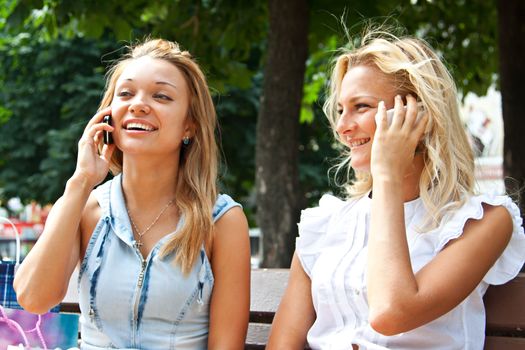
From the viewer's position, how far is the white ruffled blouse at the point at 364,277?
262 cm

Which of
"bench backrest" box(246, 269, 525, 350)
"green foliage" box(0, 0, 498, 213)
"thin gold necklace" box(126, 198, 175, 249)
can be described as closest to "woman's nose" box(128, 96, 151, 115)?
"thin gold necklace" box(126, 198, 175, 249)

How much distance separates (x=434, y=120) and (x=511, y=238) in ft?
1.56

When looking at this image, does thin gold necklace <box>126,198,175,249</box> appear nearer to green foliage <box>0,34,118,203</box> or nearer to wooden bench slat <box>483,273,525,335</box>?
wooden bench slat <box>483,273,525,335</box>

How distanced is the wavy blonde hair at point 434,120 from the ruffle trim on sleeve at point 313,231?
0.42 meters

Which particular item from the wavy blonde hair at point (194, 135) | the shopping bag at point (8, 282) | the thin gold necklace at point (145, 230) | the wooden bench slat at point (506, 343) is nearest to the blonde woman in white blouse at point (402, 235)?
the wooden bench slat at point (506, 343)

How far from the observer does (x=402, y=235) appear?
2510 millimetres

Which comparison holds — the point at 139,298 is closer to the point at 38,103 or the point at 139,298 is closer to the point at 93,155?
the point at 93,155

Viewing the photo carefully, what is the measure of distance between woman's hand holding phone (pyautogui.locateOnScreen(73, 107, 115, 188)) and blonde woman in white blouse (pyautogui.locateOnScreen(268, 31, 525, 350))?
2.65ft

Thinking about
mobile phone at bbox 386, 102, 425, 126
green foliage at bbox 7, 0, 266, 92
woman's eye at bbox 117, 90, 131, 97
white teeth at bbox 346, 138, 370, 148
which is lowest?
white teeth at bbox 346, 138, 370, 148

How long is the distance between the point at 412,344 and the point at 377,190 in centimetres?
52

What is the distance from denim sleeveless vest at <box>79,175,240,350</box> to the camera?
288 cm

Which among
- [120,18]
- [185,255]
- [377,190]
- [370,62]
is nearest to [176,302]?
[185,255]

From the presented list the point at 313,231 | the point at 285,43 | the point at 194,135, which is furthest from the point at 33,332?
the point at 285,43

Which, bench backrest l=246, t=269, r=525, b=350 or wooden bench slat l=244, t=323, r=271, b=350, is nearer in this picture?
bench backrest l=246, t=269, r=525, b=350
